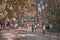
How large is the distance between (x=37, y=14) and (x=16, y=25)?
2.37 metres

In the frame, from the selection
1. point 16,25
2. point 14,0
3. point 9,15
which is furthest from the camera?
point 16,25

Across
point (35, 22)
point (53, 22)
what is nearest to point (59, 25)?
point (53, 22)

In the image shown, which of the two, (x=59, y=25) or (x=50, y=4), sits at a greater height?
(x=50, y=4)

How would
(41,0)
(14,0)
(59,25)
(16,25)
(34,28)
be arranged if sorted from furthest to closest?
(41,0) < (16,25) < (34,28) < (59,25) < (14,0)

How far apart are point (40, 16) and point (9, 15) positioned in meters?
10.8

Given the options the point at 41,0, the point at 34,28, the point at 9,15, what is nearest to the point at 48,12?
the point at 34,28

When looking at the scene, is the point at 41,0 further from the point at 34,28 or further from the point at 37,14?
the point at 34,28

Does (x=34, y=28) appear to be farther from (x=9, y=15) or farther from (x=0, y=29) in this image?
(x=9, y=15)

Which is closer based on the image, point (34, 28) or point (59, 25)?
point (59, 25)

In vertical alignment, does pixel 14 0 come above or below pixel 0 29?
above

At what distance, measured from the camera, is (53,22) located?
1594 cm

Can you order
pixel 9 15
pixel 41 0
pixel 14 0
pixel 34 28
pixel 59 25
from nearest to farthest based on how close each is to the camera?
pixel 14 0 → pixel 9 15 → pixel 59 25 → pixel 34 28 → pixel 41 0

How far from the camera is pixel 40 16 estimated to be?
1830 cm

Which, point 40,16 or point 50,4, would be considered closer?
point 50,4
